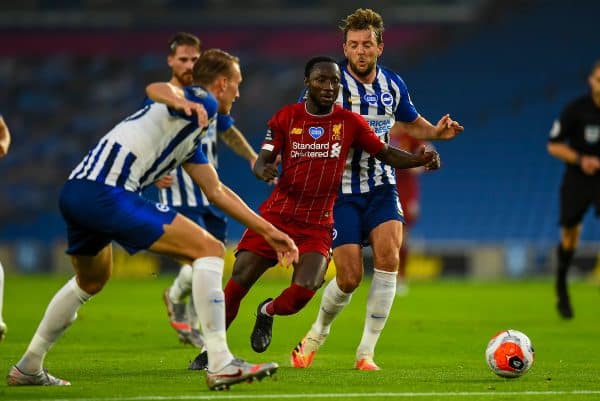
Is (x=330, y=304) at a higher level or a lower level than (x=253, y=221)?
lower

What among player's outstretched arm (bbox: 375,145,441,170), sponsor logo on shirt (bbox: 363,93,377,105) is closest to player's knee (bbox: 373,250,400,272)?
player's outstretched arm (bbox: 375,145,441,170)

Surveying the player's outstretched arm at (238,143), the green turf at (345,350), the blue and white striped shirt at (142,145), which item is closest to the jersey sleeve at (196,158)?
the blue and white striped shirt at (142,145)

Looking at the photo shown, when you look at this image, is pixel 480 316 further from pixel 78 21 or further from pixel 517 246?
pixel 78 21

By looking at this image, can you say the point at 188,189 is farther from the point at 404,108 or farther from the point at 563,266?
the point at 563,266

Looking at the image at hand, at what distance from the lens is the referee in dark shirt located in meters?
12.4

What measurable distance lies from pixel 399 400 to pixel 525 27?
25.6 m

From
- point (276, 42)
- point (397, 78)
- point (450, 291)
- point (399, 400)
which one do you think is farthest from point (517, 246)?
point (399, 400)

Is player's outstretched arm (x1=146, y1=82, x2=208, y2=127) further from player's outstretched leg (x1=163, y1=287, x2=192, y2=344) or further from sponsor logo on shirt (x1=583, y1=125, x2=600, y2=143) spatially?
sponsor logo on shirt (x1=583, y1=125, x2=600, y2=143)

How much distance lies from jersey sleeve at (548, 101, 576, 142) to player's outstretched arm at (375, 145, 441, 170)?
5281 mm

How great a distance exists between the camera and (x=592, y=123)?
1251 cm

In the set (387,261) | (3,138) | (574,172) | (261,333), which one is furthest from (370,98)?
(574,172)

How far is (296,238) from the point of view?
7680 mm

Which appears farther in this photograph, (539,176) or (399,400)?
(539,176)

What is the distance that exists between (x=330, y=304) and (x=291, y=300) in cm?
61
